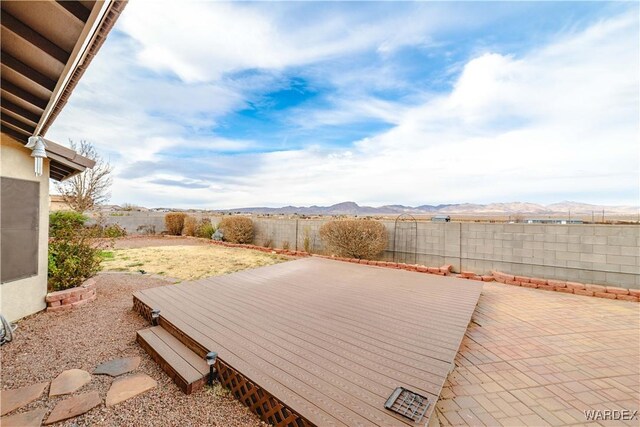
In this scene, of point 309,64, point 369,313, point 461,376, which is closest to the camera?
point 461,376

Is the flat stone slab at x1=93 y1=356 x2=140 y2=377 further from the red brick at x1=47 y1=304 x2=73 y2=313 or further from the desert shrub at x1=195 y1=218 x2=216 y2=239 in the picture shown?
the desert shrub at x1=195 y1=218 x2=216 y2=239

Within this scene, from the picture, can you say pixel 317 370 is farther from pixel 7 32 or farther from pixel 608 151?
pixel 608 151

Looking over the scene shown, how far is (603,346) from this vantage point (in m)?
3.35

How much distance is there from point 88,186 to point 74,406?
62.5ft

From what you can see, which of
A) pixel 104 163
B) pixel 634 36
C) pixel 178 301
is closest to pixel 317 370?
pixel 178 301

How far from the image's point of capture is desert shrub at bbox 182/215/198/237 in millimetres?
15891

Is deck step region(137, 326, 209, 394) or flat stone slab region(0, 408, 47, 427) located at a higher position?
deck step region(137, 326, 209, 394)

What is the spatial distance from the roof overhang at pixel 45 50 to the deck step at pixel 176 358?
3.05m

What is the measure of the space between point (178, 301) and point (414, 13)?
9535 millimetres

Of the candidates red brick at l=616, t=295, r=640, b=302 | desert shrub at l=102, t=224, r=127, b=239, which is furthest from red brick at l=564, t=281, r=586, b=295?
desert shrub at l=102, t=224, r=127, b=239

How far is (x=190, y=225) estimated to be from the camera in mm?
16031

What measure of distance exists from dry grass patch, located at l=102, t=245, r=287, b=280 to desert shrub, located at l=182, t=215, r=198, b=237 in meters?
4.83

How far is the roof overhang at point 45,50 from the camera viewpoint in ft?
6.12

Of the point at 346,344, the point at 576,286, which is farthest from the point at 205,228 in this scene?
the point at 576,286
